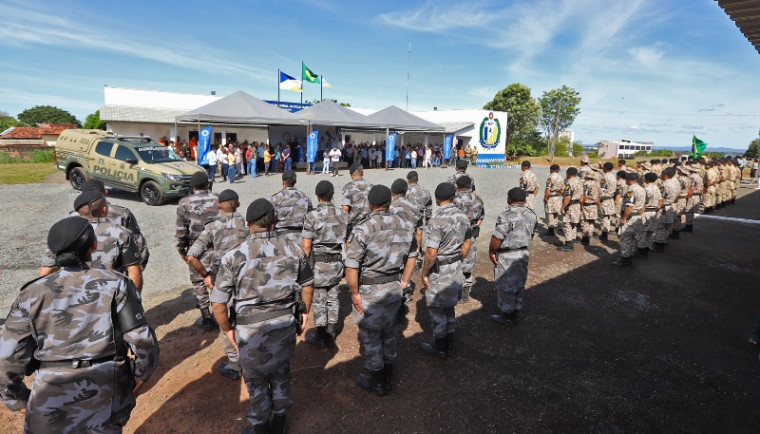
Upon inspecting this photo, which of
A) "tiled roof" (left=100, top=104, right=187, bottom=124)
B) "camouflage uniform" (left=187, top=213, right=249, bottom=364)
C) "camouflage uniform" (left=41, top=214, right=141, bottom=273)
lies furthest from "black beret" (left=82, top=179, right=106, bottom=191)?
"tiled roof" (left=100, top=104, right=187, bottom=124)

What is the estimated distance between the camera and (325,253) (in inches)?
175

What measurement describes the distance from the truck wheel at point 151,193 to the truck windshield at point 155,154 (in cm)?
78

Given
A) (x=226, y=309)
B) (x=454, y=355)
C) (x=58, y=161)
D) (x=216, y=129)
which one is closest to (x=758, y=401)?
(x=454, y=355)

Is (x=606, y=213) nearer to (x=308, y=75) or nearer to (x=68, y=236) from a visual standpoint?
(x=68, y=236)

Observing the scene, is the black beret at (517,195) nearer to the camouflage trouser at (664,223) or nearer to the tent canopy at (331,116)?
the camouflage trouser at (664,223)

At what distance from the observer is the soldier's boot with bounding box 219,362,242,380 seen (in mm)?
3725

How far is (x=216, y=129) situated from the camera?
2345 cm

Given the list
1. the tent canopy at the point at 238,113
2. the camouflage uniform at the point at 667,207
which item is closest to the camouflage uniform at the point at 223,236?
the camouflage uniform at the point at 667,207

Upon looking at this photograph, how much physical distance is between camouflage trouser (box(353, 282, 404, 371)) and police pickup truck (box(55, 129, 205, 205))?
31.0 ft

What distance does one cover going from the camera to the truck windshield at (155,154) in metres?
11.6

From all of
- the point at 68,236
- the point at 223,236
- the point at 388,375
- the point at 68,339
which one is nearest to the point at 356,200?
the point at 223,236

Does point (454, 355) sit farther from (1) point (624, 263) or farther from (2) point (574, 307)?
(1) point (624, 263)

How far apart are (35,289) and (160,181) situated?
9997 mm

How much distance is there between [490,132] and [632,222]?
942 inches
